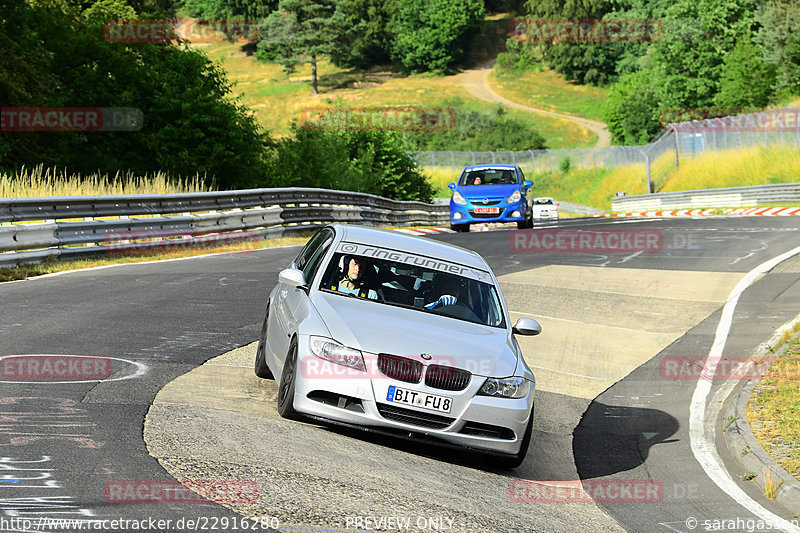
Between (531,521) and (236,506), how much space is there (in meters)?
2.01

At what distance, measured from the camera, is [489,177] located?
2894cm

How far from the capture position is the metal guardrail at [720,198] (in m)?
43.9

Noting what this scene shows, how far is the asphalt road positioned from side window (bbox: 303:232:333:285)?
43.2 inches

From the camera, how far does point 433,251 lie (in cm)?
904

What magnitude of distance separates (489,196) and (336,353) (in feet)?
70.6

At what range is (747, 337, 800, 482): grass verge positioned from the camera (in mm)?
8398

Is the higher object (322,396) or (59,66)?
(59,66)

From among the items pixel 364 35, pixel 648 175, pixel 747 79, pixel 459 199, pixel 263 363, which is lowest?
pixel 648 175

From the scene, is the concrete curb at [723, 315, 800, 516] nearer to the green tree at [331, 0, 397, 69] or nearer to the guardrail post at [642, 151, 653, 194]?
the guardrail post at [642, 151, 653, 194]

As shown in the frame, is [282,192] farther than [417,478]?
Yes

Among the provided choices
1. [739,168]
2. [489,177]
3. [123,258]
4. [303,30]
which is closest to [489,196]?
[489,177]

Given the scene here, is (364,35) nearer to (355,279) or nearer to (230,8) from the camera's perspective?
(230,8)

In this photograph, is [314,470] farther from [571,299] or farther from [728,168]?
[728,168]

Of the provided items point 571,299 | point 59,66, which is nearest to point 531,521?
point 571,299
